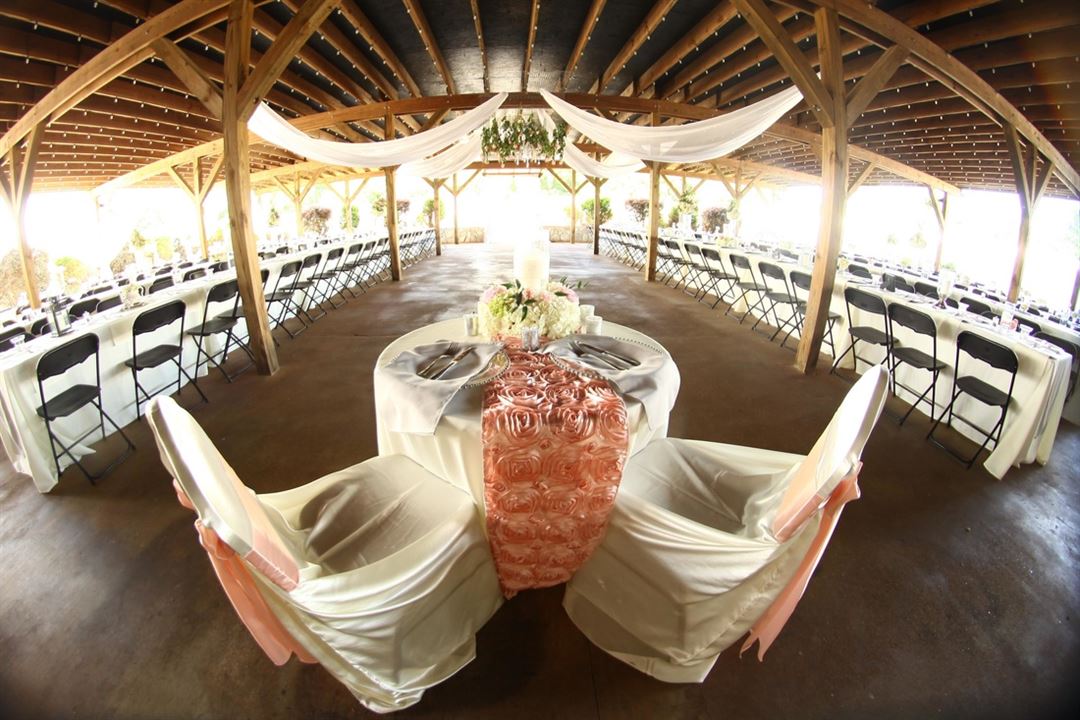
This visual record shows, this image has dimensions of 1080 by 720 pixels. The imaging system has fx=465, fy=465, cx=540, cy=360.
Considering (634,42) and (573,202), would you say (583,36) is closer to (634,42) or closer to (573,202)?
(634,42)

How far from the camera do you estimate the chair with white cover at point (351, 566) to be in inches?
44.9

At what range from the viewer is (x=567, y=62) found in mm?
6379

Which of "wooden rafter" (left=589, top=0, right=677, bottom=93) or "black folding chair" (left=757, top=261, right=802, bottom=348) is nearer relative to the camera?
"wooden rafter" (left=589, top=0, right=677, bottom=93)

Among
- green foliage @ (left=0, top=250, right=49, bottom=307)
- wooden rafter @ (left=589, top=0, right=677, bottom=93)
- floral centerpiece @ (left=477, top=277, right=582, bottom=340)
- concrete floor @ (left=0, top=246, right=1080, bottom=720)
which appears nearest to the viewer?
concrete floor @ (left=0, top=246, right=1080, bottom=720)

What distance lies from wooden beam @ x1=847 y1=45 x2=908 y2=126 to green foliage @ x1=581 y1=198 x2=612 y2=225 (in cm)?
1269

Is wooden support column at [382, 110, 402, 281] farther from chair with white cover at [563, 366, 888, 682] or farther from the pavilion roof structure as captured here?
chair with white cover at [563, 366, 888, 682]

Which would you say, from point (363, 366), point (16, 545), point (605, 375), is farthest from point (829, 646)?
point (363, 366)

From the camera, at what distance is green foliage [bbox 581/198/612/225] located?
54.3 ft

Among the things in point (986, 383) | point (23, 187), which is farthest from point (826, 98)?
point (23, 187)

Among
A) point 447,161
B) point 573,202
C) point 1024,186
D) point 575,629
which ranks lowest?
point 575,629

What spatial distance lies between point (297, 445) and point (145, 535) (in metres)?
0.90

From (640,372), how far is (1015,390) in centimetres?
270


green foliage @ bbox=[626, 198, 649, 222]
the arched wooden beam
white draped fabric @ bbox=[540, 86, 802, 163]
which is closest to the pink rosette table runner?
white draped fabric @ bbox=[540, 86, 802, 163]

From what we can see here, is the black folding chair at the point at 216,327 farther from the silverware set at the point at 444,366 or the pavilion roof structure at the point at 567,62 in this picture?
the silverware set at the point at 444,366
